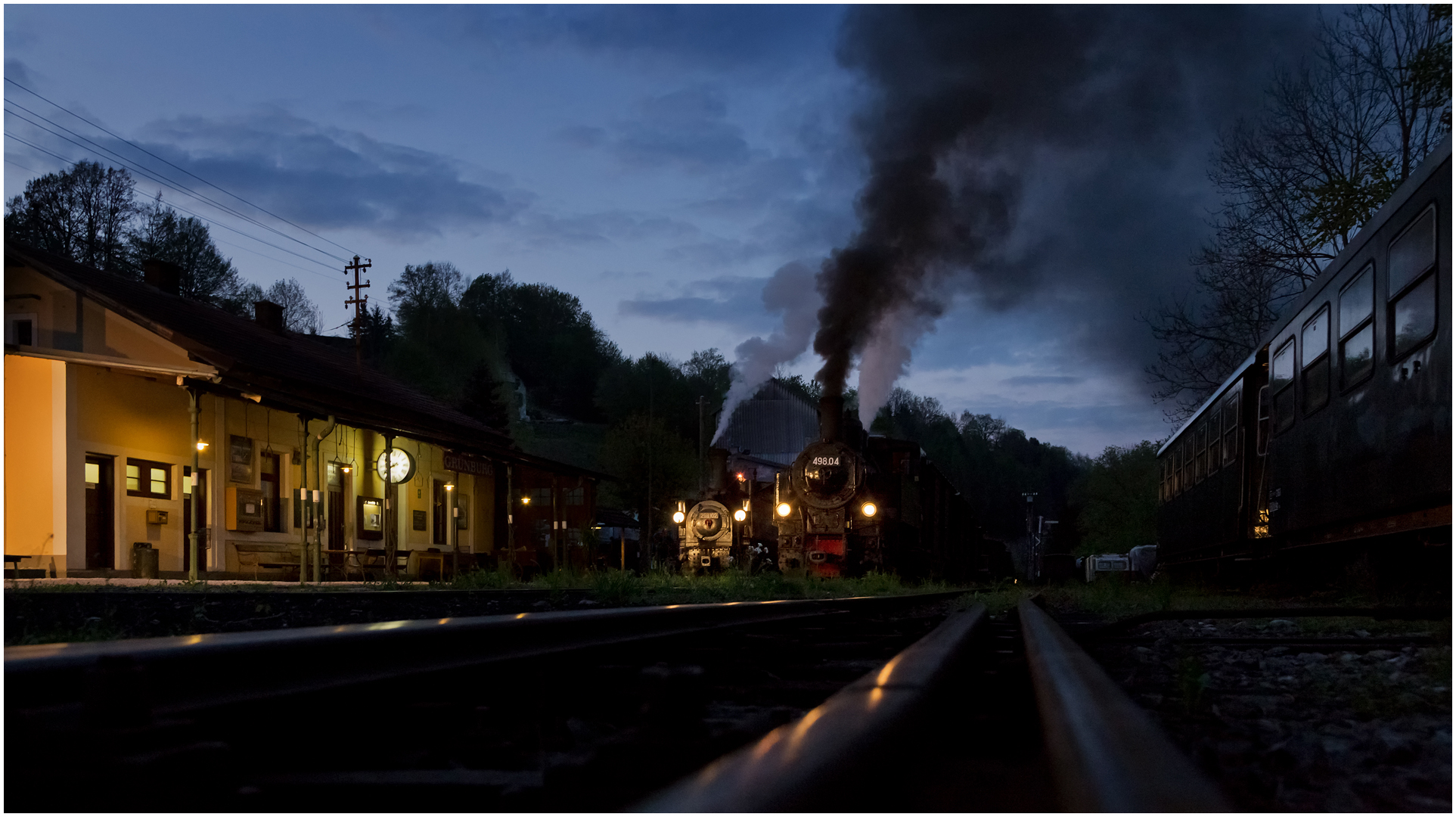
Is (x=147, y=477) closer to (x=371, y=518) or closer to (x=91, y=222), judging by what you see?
(x=371, y=518)

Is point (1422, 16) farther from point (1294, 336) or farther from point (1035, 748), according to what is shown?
point (1035, 748)

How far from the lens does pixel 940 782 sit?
2123 millimetres

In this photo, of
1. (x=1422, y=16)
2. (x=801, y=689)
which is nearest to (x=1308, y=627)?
(x=801, y=689)

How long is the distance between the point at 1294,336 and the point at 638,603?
6975 millimetres

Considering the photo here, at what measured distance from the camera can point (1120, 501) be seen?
7888 cm

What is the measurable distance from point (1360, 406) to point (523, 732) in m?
7.69

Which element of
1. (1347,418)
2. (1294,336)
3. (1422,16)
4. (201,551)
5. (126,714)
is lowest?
(201,551)

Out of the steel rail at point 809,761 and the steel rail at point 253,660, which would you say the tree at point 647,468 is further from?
the steel rail at point 809,761

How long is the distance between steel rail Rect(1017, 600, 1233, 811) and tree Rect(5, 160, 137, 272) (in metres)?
54.6

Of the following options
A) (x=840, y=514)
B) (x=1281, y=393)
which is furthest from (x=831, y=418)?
(x=1281, y=393)

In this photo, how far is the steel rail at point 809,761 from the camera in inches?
50.7

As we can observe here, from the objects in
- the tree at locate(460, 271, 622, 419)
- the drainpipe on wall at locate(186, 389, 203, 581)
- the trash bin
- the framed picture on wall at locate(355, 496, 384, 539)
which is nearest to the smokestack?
the framed picture on wall at locate(355, 496, 384, 539)

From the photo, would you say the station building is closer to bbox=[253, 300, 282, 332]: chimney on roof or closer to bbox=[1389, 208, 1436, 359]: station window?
bbox=[253, 300, 282, 332]: chimney on roof

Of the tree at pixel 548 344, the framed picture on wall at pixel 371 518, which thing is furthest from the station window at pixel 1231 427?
the tree at pixel 548 344
